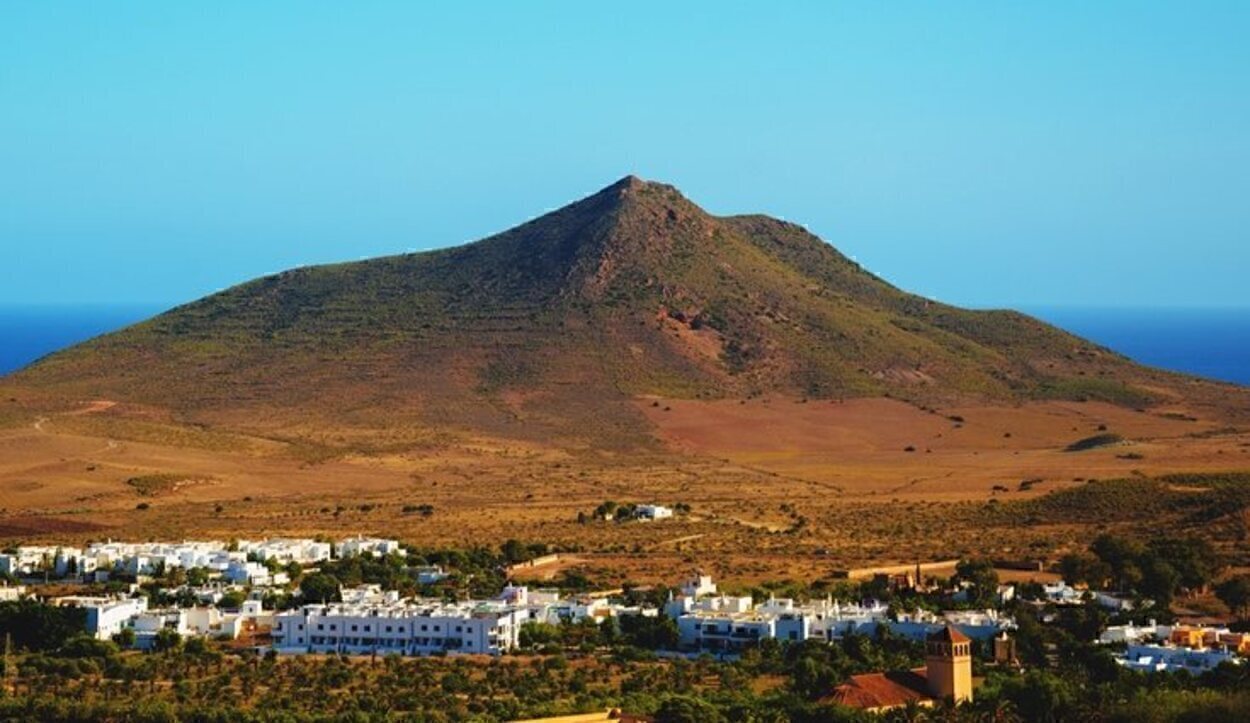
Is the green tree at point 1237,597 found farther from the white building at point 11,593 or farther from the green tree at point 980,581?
the white building at point 11,593

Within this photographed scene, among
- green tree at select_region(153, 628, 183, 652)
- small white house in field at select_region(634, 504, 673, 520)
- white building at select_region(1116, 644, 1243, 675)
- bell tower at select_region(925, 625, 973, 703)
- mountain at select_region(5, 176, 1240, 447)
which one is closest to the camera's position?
bell tower at select_region(925, 625, 973, 703)

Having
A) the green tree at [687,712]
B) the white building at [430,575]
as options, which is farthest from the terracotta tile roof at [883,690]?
the white building at [430,575]

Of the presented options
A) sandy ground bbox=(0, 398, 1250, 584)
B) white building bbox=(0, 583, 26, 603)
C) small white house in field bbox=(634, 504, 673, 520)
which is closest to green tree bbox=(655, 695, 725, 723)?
sandy ground bbox=(0, 398, 1250, 584)

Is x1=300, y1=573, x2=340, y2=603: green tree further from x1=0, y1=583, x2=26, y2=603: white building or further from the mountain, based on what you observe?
the mountain

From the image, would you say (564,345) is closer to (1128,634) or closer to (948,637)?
(1128,634)

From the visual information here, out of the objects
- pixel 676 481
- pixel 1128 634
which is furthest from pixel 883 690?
pixel 676 481
